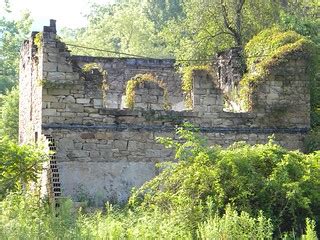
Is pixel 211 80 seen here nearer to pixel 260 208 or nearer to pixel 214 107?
pixel 214 107

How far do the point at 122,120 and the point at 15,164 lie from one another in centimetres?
328

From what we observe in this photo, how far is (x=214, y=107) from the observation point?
1588 cm

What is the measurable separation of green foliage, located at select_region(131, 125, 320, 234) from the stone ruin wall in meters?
3.55

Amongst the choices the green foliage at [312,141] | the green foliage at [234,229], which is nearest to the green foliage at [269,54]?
the green foliage at [312,141]

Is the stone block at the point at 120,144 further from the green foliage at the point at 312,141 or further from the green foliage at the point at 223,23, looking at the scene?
the green foliage at the point at 223,23

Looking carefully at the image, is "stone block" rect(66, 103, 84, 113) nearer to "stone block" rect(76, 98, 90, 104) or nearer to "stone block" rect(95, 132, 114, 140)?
"stone block" rect(76, 98, 90, 104)

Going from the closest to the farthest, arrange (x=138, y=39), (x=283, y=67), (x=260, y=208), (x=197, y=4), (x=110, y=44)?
(x=260, y=208), (x=283, y=67), (x=197, y=4), (x=138, y=39), (x=110, y=44)

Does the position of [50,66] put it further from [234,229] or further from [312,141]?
[234,229]

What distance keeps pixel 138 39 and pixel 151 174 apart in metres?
27.9

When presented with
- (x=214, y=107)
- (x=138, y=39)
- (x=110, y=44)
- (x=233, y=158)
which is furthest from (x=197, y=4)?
(x=110, y=44)

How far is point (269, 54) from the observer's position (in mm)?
16625

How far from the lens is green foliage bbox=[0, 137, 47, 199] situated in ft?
41.3

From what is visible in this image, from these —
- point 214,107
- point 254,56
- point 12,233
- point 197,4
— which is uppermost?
point 197,4

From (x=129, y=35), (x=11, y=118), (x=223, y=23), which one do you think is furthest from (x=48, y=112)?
(x=129, y=35)
